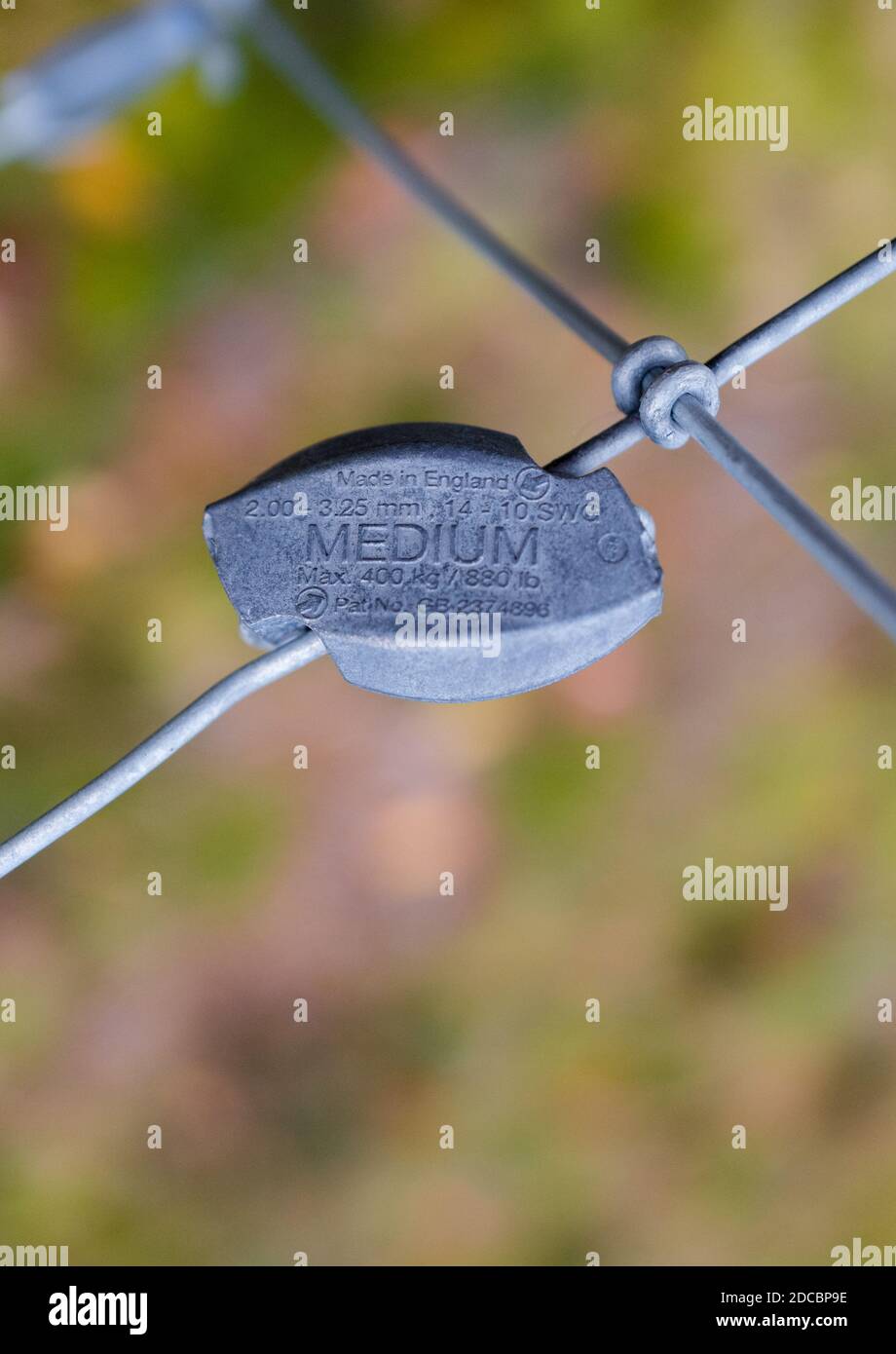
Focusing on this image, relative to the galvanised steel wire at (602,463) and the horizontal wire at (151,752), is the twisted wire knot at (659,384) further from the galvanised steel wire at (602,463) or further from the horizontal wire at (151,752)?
the horizontal wire at (151,752)

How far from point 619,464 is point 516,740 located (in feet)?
0.58

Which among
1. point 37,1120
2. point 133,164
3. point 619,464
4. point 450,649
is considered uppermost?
point 133,164

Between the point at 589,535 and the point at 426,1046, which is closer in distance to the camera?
the point at 589,535

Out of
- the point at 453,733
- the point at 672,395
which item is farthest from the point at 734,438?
the point at 453,733

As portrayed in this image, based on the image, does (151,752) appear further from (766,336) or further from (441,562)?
(766,336)

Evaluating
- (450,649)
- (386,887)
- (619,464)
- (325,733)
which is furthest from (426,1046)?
(450,649)

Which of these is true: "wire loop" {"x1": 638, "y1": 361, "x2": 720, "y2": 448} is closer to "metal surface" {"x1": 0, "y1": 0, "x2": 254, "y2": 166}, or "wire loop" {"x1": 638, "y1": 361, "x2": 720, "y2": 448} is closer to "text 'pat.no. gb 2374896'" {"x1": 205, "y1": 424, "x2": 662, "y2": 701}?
"text 'pat.no. gb 2374896'" {"x1": 205, "y1": 424, "x2": 662, "y2": 701}

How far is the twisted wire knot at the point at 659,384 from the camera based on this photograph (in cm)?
30

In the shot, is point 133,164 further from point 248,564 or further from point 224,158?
point 248,564

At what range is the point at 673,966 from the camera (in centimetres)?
72

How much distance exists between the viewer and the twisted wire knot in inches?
11.8

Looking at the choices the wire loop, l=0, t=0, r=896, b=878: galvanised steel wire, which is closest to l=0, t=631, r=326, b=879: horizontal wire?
l=0, t=0, r=896, b=878: galvanised steel wire

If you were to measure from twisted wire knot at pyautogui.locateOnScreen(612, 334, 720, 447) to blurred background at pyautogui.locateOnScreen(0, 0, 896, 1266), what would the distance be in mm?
374

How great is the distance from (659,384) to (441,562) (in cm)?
7
